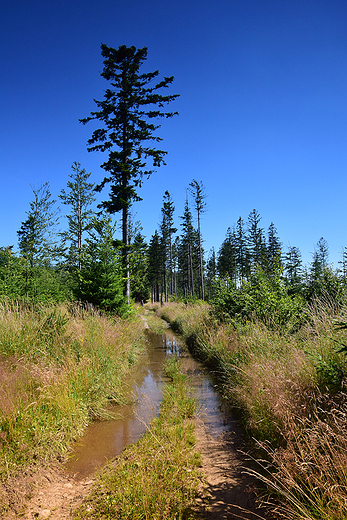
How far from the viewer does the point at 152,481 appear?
3438 millimetres

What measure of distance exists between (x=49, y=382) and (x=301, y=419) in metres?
4.01

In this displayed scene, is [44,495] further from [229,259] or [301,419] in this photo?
[229,259]

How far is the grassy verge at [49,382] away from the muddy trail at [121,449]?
0.29 m

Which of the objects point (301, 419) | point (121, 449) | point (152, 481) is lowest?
point (121, 449)

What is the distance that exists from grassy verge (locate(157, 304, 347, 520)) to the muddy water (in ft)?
2.24

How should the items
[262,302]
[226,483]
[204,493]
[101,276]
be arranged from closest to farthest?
[204,493] → [226,483] → [262,302] → [101,276]

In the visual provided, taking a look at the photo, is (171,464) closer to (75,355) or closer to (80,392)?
(80,392)

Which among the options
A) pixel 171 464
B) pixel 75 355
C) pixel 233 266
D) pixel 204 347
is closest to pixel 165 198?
pixel 233 266

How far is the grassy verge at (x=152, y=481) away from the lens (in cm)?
308

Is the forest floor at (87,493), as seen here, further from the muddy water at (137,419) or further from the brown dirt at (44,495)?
the muddy water at (137,419)

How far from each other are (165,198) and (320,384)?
4154cm

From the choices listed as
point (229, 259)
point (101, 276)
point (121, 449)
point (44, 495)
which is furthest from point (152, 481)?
Result: point (229, 259)

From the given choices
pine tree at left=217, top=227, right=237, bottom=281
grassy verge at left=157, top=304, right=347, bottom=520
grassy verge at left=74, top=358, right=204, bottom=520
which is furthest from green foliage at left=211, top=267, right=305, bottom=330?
pine tree at left=217, top=227, right=237, bottom=281

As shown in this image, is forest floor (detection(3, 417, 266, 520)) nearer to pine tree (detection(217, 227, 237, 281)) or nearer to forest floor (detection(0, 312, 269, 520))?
forest floor (detection(0, 312, 269, 520))
